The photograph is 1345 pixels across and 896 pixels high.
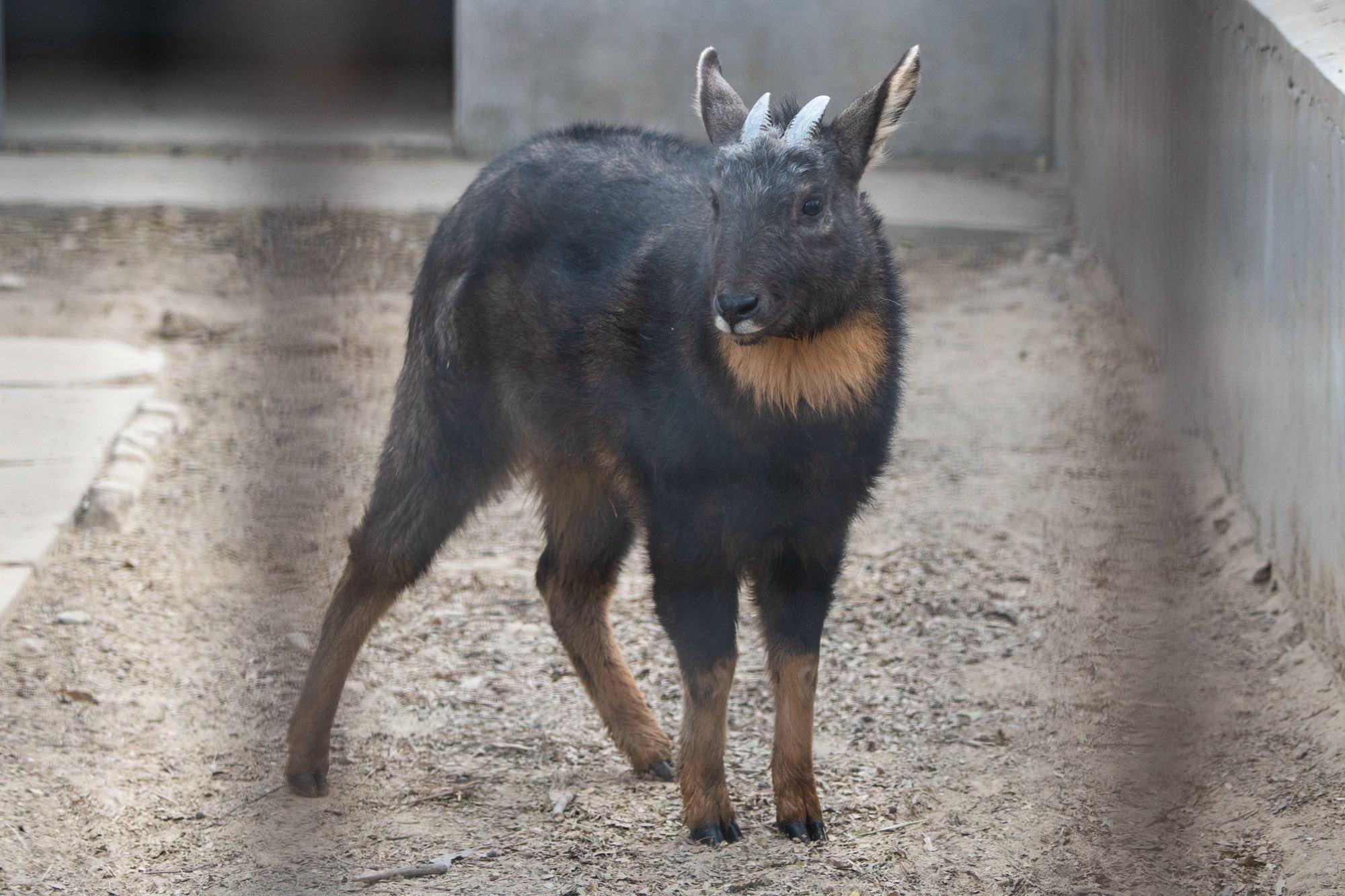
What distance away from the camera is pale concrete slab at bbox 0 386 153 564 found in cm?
516

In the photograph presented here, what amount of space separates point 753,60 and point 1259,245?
5.79 meters

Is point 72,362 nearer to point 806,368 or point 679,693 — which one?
point 679,693

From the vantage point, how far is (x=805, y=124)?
3.24m

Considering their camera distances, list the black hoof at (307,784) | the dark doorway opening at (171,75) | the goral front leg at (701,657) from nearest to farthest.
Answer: the goral front leg at (701,657), the black hoof at (307,784), the dark doorway opening at (171,75)

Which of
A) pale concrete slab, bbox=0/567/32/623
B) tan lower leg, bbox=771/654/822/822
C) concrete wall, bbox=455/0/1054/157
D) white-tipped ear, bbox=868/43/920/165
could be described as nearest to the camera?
white-tipped ear, bbox=868/43/920/165

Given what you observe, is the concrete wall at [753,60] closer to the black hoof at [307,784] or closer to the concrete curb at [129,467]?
the concrete curb at [129,467]

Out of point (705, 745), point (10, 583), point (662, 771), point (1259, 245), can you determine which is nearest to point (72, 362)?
point (10, 583)

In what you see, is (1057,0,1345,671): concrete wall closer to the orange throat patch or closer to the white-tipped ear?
the white-tipped ear

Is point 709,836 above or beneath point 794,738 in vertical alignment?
beneath

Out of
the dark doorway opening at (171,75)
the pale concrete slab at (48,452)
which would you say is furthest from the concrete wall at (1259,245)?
the pale concrete slab at (48,452)

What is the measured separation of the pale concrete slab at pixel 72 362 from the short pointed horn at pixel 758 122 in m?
4.28

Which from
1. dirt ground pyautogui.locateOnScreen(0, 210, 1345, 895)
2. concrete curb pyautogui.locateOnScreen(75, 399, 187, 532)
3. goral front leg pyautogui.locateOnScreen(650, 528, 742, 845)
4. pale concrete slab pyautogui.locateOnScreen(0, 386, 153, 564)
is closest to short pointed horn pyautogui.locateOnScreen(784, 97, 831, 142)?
goral front leg pyautogui.locateOnScreen(650, 528, 742, 845)

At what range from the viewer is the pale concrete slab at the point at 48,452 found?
5160mm

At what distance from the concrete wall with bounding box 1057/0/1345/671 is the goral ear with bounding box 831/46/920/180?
1.82 ft
